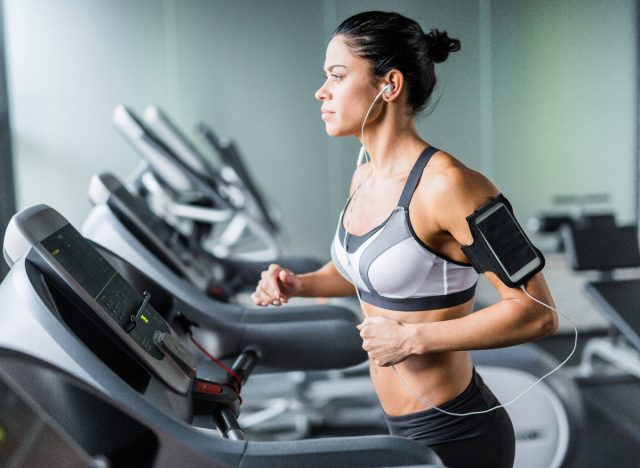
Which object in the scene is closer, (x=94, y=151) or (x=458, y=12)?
(x=458, y=12)

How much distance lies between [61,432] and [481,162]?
3.00 meters

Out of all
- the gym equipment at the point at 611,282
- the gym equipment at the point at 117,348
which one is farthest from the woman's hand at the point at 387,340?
the gym equipment at the point at 611,282

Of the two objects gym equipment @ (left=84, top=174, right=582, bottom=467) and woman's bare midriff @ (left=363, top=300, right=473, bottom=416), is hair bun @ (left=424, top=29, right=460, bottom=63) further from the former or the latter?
gym equipment @ (left=84, top=174, right=582, bottom=467)

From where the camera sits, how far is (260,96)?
4.61m

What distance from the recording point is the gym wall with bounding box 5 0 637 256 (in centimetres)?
410

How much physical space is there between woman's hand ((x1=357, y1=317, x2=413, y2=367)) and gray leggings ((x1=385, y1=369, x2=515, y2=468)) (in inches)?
8.4

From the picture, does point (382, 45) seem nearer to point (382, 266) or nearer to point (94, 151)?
point (382, 266)

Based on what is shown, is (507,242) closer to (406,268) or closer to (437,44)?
(406,268)

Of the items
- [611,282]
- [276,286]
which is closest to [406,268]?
[276,286]

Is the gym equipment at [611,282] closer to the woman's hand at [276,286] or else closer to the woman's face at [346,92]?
the woman's hand at [276,286]

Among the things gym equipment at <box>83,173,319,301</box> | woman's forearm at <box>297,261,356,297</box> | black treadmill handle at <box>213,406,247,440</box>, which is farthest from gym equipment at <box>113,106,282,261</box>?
black treadmill handle at <box>213,406,247,440</box>

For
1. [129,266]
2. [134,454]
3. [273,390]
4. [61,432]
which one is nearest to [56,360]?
[61,432]

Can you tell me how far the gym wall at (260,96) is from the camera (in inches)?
161

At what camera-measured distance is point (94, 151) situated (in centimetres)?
456
